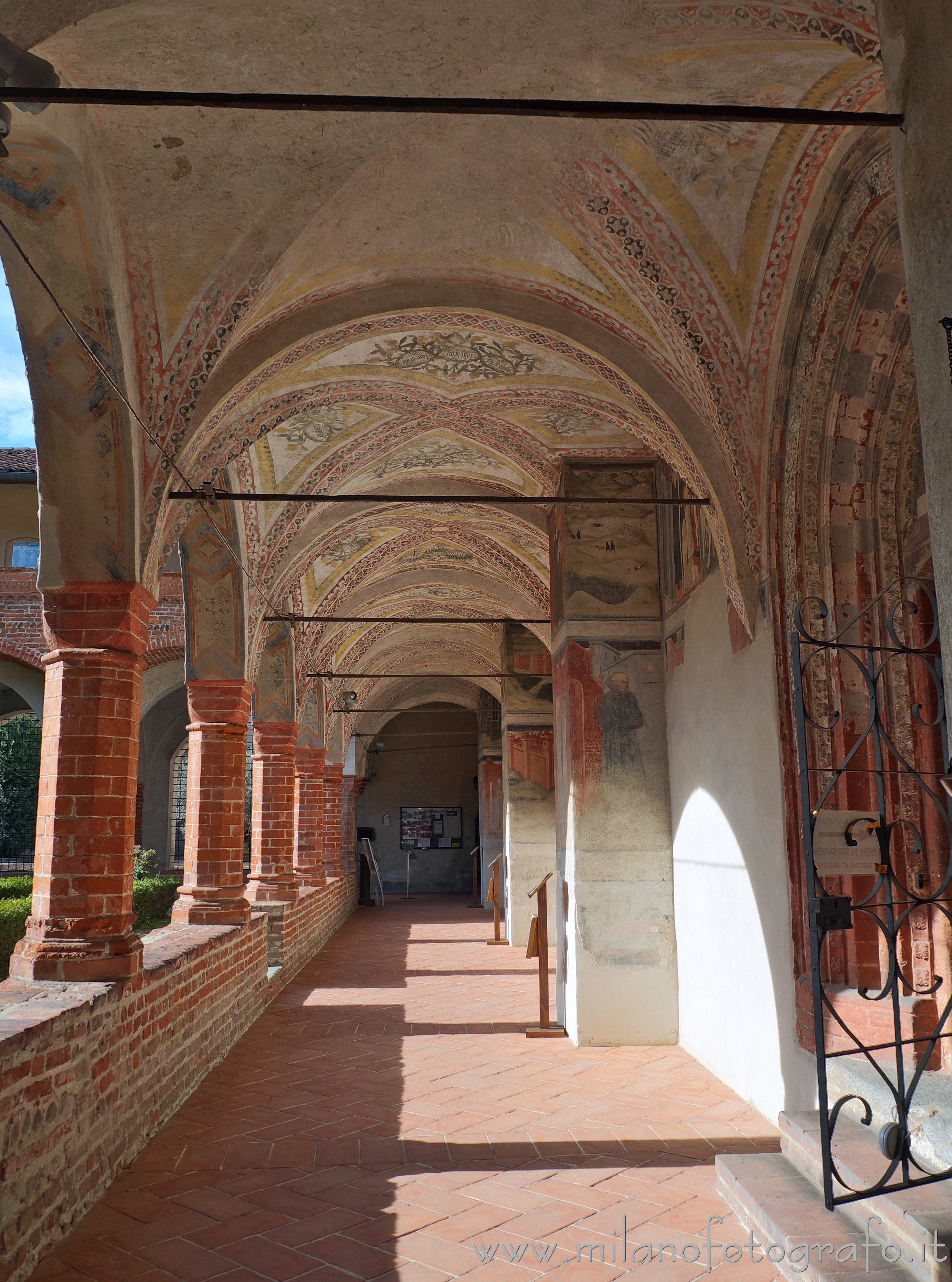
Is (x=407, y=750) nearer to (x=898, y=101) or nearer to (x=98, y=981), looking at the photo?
(x=98, y=981)

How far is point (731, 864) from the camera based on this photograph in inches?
243

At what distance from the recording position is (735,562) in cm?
567

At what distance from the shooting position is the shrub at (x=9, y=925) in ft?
32.3

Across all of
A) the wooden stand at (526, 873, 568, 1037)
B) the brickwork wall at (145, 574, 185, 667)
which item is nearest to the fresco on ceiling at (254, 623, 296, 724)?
the wooden stand at (526, 873, 568, 1037)

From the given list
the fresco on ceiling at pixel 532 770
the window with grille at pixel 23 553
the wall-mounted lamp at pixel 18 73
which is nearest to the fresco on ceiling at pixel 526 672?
the fresco on ceiling at pixel 532 770

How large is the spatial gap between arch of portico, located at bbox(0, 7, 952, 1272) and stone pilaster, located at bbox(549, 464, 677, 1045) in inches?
1.1

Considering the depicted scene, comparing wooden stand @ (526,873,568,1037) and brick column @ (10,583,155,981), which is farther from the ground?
brick column @ (10,583,155,981)

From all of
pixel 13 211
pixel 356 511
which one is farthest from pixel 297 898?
pixel 13 211

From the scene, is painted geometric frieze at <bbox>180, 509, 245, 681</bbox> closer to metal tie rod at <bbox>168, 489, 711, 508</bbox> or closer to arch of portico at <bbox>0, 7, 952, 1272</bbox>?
arch of portico at <bbox>0, 7, 952, 1272</bbox>

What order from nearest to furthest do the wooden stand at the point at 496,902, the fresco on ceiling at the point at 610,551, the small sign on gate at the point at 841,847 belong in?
the small sign on gate at the point at 841,847 < the fresco on ceiling at the point at 610,551 < the wooden stand at the point at 496,902

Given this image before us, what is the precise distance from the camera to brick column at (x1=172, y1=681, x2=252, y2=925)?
8.07 m

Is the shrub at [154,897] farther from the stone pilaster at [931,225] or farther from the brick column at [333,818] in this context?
the stone pilaster at [931,225]

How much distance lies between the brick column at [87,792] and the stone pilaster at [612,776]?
3585mm

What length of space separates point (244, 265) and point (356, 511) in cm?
479
